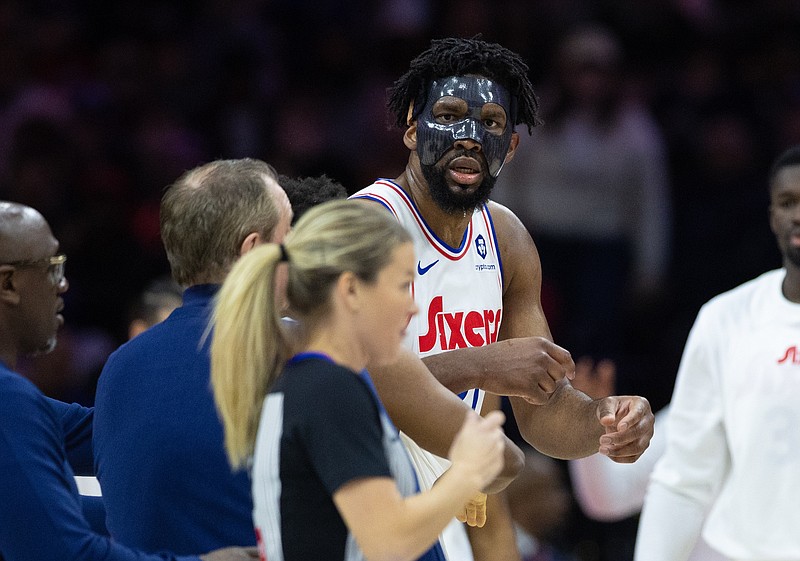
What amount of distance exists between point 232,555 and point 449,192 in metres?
1.44

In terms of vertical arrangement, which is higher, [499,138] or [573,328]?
[499,138]

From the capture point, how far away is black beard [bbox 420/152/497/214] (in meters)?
3.83

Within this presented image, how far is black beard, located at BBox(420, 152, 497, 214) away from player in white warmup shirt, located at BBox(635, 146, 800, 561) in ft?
4.78

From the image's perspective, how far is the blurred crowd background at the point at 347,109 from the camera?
7301 millimetres

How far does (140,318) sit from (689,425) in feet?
8.18

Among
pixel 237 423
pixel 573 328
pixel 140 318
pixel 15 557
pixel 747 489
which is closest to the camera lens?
pixel 237 423

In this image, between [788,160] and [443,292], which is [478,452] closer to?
[443,292]

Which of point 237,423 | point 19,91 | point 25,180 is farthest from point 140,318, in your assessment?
point 237,423

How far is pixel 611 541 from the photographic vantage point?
7168 mm

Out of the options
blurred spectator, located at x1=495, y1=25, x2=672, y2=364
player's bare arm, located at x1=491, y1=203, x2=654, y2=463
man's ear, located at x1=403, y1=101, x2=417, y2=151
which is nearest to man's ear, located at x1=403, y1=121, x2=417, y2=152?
man's ear, located at x1=403, y1=101, x2=417, y2=151

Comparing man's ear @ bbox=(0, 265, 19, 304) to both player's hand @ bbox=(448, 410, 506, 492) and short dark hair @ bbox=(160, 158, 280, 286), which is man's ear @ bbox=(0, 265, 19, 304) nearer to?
short dark hair @ bbox=(160, 158, 280, 286)

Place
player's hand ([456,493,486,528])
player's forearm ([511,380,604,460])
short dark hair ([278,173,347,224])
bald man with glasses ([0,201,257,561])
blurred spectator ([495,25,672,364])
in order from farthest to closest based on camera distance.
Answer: blurred spectator ([495,25,672,364]) → short dark hair ([278,173,347,224]) → player's forearm ([511,380,604,460]) → player's hand ([456,493,486,528]) → bald man with glasses ([0,201,257,561])

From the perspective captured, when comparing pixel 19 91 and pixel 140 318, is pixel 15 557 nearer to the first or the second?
pixel 140 318

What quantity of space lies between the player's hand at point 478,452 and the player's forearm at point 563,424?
4.26 feet
